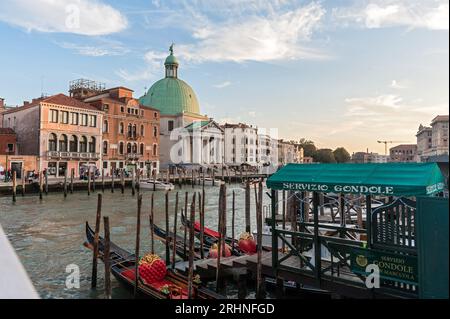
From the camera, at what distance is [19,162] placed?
30656 mm

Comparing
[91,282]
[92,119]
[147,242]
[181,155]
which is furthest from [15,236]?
[181,155]

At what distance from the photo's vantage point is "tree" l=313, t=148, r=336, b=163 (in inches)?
4045

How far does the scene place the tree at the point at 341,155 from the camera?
363 ft

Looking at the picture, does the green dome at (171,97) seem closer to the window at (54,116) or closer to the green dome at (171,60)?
the green dome at (171,60)

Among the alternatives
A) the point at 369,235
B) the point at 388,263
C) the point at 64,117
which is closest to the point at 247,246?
the point at 369,235

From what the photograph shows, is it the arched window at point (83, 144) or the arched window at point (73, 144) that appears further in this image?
the arched window at point (83, 144)

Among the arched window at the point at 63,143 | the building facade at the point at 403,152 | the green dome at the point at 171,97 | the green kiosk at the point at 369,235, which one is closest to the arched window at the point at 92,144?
the arched window at the point at 63,143

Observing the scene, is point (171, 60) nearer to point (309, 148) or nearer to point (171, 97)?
point (171, 97)

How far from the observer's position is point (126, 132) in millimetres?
41656

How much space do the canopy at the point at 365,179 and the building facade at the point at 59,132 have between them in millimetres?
31110

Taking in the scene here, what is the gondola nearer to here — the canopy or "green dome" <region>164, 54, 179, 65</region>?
the canopy

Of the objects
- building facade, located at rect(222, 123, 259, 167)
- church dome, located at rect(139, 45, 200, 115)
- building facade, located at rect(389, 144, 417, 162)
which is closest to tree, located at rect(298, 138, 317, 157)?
building facade, located at rect(389, 144, 417, 162)
